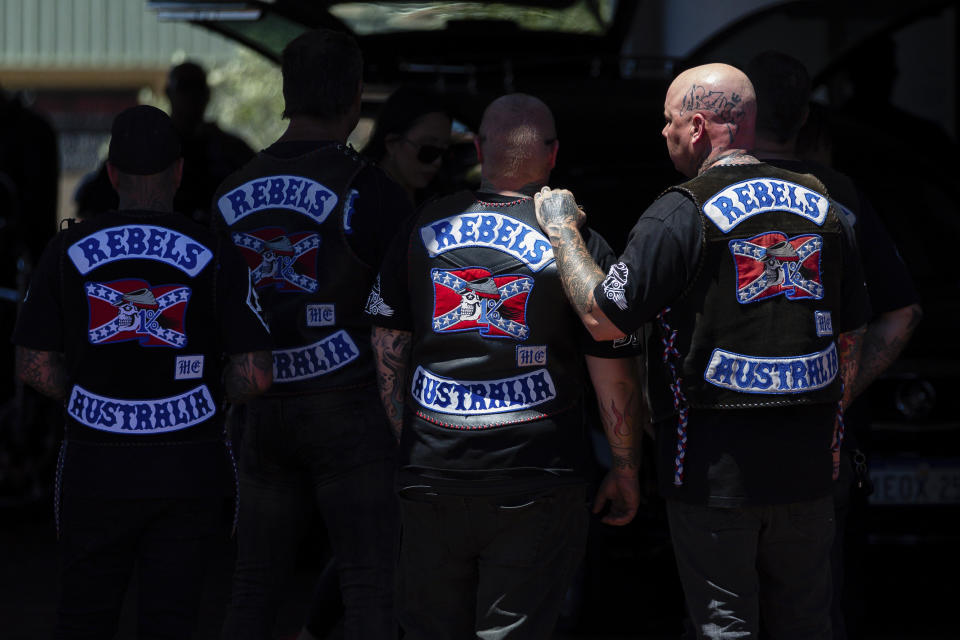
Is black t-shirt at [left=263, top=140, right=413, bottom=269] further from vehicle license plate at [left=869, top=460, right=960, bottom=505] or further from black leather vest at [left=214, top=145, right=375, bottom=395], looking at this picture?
vehicle license plate at [left=869, top=460, right=960, bottom=505]

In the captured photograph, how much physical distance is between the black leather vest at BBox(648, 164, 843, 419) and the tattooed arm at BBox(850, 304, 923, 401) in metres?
0.61

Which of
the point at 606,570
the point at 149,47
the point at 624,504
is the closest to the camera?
the point at 624,504

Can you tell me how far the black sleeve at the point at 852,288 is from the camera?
374cm

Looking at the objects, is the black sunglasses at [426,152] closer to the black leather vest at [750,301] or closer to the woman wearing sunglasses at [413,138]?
the woman wearing sunglasses at [413,138]

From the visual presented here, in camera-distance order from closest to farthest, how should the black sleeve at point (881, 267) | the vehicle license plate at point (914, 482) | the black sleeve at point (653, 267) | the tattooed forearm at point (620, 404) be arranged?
the black sleeve at point (653, 267) → the tattooed forearm at point (620, 404) → the black sleeve at point (881, 267) → the vehicle license plate at point (914, 482)

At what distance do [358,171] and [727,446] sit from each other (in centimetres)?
134

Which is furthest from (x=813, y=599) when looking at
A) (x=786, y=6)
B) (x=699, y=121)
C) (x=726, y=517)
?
(x=786, y=6)

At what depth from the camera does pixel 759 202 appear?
3.56 meters

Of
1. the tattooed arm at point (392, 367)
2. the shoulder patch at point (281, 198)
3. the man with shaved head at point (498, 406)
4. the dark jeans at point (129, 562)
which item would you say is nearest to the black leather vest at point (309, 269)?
the shoulder patch at point (281, 198)

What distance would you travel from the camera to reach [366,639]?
419 cm

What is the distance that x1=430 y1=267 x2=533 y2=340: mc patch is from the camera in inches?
142

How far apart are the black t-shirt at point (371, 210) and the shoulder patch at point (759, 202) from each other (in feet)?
3.22

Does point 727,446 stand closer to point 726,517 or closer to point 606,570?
point 726,517

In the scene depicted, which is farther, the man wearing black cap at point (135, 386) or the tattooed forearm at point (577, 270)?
the man wearing black cap at point (135, 386)
